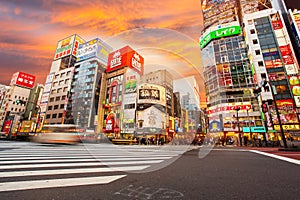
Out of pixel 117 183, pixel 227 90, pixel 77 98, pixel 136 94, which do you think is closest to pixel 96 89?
pixel 77 98

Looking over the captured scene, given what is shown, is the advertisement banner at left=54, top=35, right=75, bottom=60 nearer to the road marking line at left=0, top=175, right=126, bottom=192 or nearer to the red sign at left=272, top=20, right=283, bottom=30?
the red sign at left=272, top=20, right=283, bottom=30

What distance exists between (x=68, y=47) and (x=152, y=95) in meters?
43.3

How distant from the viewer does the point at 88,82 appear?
48156mm

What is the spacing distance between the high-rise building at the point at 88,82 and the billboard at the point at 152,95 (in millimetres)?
17855

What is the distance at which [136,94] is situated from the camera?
37656 mm

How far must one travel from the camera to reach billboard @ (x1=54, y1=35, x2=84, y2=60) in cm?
5513

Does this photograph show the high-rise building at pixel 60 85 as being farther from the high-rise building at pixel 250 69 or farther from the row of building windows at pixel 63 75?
the high-rise building at pixel 250 69

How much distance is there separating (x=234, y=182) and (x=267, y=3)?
164ft

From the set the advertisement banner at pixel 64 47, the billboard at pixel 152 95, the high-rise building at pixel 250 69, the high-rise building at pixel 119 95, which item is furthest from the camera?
the advertisement banner at pixel 64 47

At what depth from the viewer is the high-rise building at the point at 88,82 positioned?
45.0 meters

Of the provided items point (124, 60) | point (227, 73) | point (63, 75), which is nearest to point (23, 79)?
point (63, 75)

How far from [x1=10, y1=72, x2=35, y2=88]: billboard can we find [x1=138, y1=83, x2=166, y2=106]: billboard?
53.0 meters

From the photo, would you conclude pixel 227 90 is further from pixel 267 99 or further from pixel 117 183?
pixel 117 183

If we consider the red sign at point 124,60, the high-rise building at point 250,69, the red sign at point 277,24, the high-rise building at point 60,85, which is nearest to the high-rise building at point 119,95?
the red sign at point 124,60
